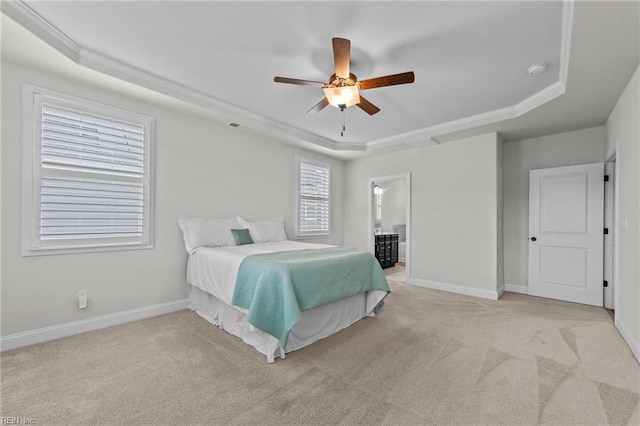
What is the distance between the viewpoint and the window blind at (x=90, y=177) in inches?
105

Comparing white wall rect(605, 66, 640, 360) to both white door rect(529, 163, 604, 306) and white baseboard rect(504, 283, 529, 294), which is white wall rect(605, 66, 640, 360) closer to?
white door rect(529, 163, 604, 306)

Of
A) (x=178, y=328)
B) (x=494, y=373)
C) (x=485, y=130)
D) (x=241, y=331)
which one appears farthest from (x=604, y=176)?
(x=178, y=328)

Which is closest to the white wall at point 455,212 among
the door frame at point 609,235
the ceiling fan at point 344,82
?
the door frame at point 609,235

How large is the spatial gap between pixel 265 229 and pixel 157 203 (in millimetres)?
1477

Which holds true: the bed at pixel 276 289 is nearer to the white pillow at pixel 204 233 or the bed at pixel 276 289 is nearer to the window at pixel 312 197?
the white pillow at pixel 204 233

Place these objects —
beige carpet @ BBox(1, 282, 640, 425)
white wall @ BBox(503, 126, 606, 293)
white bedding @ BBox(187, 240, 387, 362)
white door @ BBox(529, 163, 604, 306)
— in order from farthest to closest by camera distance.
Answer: white wall @ BBox(503, 126, 606, 293) → white door @ BBox(529, 163, 604, 306) → white bedding @ BBox(187, 240, 387, 362) → beige carpet @ BBox(1, 282, 640, 425)

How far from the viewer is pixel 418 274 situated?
494 cm

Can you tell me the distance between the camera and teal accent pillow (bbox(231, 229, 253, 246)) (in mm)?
3742

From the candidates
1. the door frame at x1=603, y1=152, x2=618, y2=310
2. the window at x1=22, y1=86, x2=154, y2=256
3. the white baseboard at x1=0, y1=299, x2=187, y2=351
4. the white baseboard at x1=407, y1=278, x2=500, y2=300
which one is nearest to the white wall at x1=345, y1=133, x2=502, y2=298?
the white baseboard at x1=407, y1=278, x2=500, y2=300

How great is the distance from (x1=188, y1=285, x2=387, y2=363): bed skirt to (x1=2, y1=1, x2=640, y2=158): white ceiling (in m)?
2.32

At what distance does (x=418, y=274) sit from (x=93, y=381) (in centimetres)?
447

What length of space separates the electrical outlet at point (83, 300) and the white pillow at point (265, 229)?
1.87 meters

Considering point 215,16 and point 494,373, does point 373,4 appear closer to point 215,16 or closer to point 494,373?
point 215,16

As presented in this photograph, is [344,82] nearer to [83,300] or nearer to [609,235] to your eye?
[83,300]
